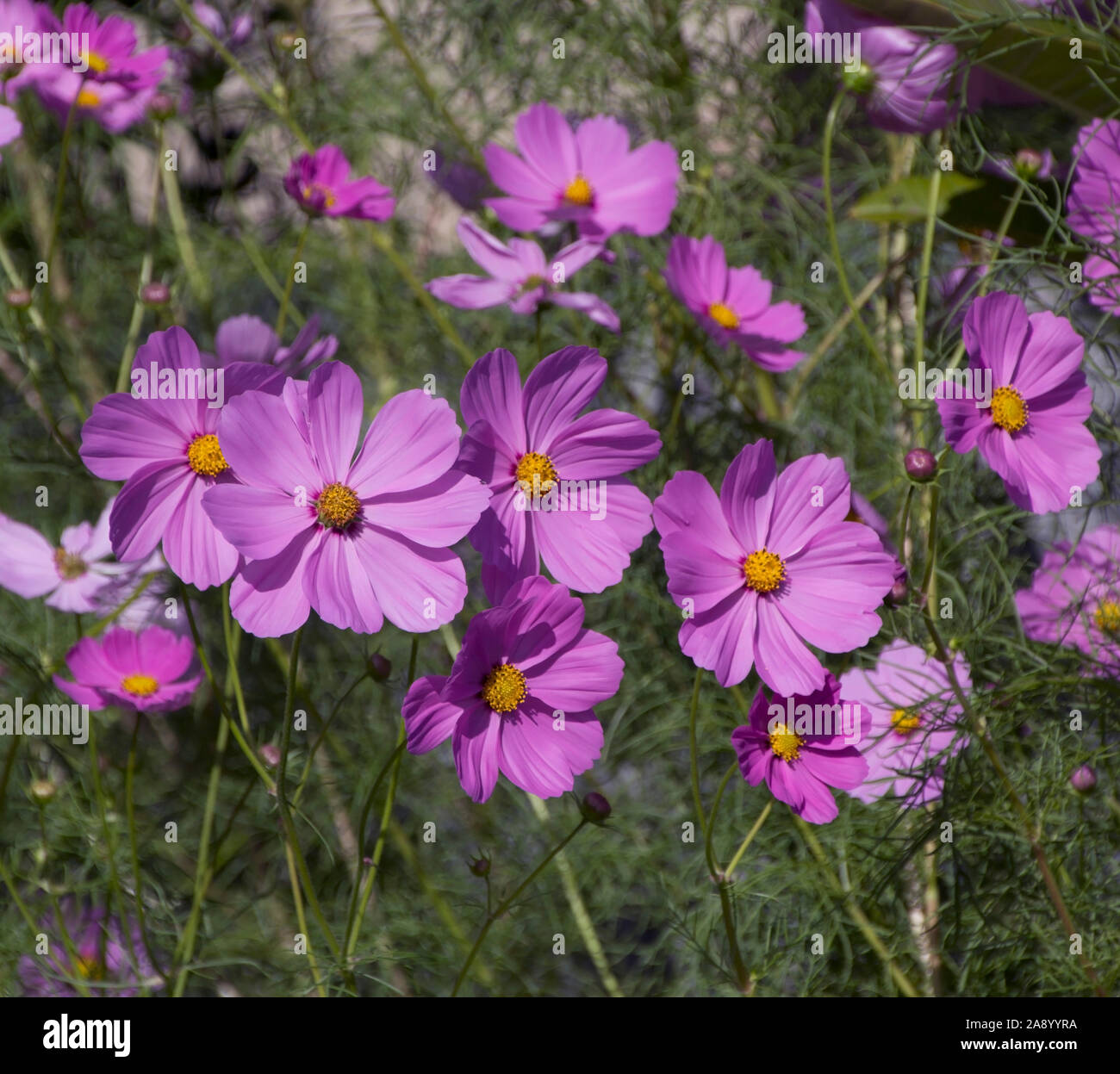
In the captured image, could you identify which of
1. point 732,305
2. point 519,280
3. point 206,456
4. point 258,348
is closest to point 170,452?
point 206,456

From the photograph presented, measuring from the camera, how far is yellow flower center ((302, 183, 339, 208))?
2.05 feet

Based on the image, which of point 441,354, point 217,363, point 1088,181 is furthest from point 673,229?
point 217,363

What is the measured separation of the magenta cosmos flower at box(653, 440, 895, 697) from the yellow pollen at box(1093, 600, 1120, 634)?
204 millimetres

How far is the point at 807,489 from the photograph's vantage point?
472mm

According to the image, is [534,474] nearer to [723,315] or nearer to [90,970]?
[723,315]

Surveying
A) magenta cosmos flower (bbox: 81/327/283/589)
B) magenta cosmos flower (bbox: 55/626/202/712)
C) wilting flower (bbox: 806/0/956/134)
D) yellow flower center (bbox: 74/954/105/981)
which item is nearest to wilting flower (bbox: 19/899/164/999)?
yellow flower center (bbox: 74/954/105/981)

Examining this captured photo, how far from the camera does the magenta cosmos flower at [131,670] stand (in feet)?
1.87

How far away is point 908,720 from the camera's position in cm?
61

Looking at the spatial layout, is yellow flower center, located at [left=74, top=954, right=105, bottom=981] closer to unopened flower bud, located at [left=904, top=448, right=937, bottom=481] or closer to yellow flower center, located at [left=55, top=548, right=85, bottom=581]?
yellow flower center, located at [left=55, top=548, right=85, bottom=581]

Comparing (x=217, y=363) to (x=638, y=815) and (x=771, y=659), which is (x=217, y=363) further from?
(x=638, y=815)

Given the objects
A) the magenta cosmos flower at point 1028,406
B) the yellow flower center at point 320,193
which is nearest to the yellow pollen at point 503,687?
the magenta cosmos flower at point 1028,406

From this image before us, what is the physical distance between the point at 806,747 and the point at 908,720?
0.54 ft

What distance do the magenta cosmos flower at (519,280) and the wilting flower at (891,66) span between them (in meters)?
0.19

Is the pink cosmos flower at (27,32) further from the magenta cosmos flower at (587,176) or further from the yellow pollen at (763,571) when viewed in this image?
the yellow pollen at (763,571)
